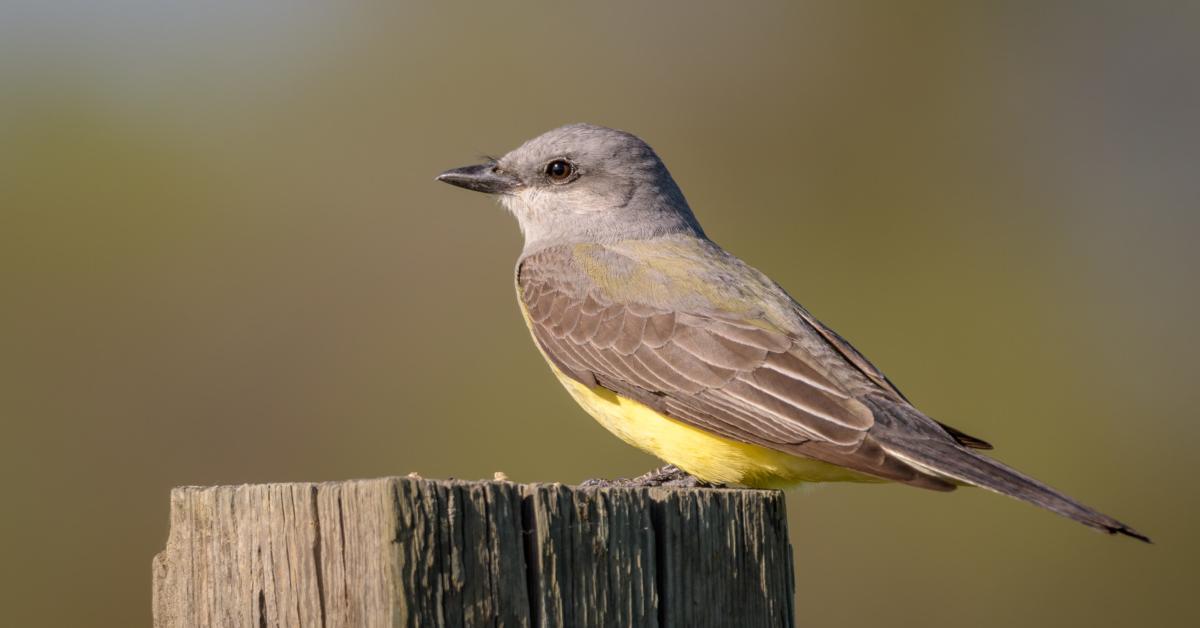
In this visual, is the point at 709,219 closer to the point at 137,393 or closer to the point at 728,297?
the point at 137,393

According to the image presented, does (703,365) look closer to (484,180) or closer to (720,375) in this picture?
(720,375)

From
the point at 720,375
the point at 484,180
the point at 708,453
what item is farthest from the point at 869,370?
the point at 484,180

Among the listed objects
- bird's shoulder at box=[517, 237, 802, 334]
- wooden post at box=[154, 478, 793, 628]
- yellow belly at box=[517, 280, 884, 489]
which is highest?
bird's shoulder at box=[517, 237, 802, 334]

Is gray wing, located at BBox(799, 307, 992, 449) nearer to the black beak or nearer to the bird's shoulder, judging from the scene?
the bird's shoulder

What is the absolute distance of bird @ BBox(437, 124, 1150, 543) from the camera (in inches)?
182

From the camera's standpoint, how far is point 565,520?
3096 mm

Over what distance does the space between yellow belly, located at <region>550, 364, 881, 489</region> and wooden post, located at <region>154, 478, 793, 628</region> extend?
1.41 m

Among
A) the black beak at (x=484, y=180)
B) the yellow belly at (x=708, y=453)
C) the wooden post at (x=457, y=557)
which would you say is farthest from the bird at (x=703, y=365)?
the wooden post at (x=457, y=557)

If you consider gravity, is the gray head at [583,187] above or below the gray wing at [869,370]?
above

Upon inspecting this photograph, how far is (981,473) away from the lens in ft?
14.2

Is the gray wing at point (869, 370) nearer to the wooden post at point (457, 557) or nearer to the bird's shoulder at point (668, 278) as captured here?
the bird's shoulder at point (668, 278)

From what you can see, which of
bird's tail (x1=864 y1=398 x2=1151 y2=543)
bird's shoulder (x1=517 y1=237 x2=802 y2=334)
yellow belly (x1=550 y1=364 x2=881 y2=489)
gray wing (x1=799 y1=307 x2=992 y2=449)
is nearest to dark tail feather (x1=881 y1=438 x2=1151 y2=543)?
bird's tail (x1=864 y1=398 x2=1151 y2=543)

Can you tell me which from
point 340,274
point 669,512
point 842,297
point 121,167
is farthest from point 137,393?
point 669,512

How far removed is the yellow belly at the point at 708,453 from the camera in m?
4.97
